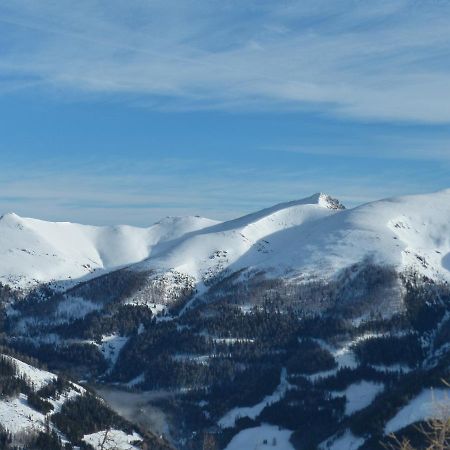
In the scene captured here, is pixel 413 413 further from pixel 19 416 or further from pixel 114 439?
pixel 19 416

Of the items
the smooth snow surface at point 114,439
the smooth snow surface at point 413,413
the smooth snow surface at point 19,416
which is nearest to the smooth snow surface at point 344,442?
the smooth snow surface at point 413,413

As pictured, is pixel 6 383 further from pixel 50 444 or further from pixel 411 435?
pixel 411 435

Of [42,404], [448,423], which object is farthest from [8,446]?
[448,423]

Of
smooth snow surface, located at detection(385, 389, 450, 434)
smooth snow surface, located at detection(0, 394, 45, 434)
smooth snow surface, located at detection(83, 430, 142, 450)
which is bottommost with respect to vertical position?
smooth snow surface, located at detection(83, 430, 142, 450)

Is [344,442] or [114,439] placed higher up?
[114,439]

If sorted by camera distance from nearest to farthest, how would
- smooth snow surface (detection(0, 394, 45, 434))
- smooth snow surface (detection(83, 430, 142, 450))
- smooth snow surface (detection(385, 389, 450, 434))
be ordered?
smooth snow surface (detection(0, 394, 45, 434))
smooth snow surface (detection(83, 430, 142, 450))
smooth snow surface (detection(385, 389, 450, 434))

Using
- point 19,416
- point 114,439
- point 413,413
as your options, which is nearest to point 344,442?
point 413,413

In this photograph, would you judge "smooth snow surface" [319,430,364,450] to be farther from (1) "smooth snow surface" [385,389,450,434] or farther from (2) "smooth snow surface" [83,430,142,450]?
(2) "smooth snow surface" [83,430,142,450]

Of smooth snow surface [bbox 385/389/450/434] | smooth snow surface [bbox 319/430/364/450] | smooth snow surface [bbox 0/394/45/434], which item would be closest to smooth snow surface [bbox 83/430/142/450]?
smooth snow surface [bbox 0/394/45/434]
